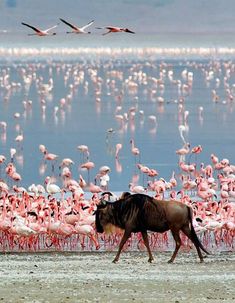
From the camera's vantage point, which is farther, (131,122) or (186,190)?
(131,122)

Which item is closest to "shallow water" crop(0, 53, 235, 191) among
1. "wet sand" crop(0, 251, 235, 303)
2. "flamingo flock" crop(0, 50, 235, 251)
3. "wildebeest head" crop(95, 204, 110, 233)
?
"flamingo flock" crop(0, 50, 235, 251)

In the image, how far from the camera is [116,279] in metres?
9.84

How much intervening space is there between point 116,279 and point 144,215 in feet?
4.52

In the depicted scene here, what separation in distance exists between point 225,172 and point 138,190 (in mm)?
3300

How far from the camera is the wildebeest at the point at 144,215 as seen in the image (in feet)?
36.4

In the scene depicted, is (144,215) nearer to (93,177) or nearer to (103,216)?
(103,216)

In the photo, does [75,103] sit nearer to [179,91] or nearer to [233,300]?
[179,91]

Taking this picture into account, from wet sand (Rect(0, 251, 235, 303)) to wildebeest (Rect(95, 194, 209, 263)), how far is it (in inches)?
13.6

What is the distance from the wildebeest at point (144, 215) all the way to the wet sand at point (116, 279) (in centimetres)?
35

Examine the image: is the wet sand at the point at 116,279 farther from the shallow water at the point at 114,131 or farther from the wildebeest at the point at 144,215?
the shallow water at the point at 114,131

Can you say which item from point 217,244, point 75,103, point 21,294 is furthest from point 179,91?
point 21,294

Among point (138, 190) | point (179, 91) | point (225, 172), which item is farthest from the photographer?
point (179, 91)

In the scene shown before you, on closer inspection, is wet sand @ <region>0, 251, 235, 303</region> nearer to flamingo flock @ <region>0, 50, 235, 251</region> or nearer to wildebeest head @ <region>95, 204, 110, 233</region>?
wildebeest head @ <region>95, 204, 110, 233</region>

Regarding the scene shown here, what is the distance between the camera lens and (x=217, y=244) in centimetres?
1338
